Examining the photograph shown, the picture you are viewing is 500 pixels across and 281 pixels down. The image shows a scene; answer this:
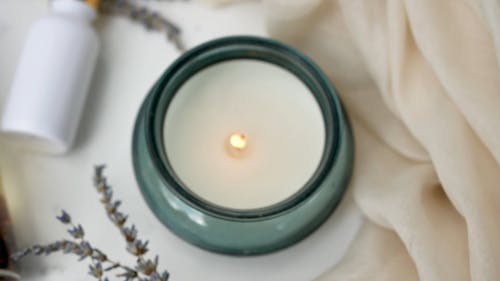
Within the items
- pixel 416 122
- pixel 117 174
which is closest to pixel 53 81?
pixel 117 174

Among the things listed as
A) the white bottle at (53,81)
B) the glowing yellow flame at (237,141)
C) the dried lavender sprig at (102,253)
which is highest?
the white bottle at (53,81)

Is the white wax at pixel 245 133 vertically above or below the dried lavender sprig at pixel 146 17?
below

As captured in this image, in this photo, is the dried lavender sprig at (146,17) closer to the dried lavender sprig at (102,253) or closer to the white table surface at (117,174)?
the white table surface at (117,174)

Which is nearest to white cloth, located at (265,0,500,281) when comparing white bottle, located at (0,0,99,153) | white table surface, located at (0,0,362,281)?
white table surface, located at (0,0,362,281)

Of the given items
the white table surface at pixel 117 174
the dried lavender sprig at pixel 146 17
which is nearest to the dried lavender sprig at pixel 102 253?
the white table surface at pixel 117 174

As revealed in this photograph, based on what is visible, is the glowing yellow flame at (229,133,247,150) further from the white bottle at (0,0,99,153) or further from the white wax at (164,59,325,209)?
the white bottle at (0,0,99,153)

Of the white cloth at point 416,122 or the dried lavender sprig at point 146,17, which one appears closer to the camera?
the white cloth at point 416,122

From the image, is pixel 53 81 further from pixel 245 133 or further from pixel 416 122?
pixel 416 122
